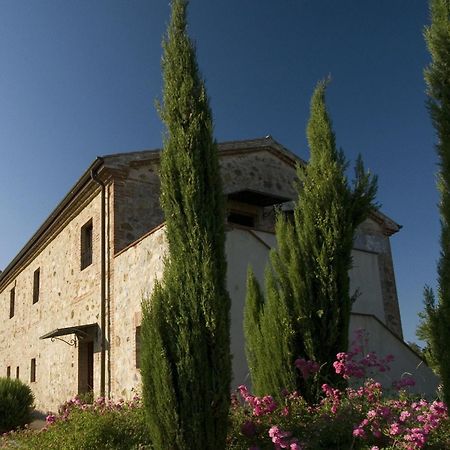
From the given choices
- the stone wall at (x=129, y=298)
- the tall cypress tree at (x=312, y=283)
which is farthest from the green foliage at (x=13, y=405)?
the tall cypress tree at (x=312, y=283)

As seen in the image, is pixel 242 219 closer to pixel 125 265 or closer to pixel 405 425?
pixel 125 265

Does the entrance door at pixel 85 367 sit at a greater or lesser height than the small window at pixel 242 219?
lesser

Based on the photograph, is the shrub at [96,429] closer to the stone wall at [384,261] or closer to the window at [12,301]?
the stone wall at [384,261]

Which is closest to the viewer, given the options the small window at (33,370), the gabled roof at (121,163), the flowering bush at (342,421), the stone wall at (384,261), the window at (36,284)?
the flowering bush at (342,421)

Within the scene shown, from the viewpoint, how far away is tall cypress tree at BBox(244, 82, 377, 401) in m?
7.13

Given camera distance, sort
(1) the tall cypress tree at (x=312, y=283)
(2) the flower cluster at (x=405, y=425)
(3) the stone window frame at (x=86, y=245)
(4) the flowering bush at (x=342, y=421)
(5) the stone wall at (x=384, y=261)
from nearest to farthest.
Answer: (2) the flower cluster at (x=405, y=425)
(4) the flowering bush at (x=342, y=421)
(1) the tall cypress tree at (x=312, y=283)
(3) the stone window frame at (x=86, y=245)
(5) the stone wall at (x=384, y=261)

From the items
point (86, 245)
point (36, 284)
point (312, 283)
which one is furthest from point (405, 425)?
point (36, 284)

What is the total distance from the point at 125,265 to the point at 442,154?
6714 millimetres

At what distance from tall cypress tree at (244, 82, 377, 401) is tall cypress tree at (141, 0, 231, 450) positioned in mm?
1768

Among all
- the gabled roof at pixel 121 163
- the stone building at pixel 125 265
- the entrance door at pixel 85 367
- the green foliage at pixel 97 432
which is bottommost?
the green foliage at pixel 97 432

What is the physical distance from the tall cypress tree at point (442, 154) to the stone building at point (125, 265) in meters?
3.95

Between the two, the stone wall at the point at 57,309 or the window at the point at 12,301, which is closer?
the stone wall at the point at 57,309

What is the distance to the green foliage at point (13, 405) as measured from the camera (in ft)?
38.6

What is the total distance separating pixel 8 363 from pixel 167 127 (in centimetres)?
1699
